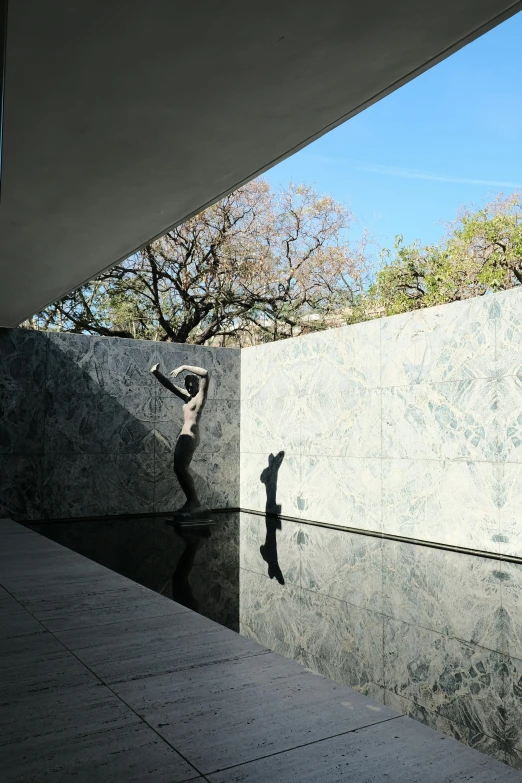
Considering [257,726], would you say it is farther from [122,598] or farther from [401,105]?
[401,105]

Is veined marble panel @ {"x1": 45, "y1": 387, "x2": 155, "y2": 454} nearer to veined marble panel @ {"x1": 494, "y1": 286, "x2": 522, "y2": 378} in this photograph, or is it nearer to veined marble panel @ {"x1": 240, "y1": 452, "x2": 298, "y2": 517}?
veined marble panel @ {"x1": 240, "y1": 452, "x2": 298, "y2": 517}

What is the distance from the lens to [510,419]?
6.68m

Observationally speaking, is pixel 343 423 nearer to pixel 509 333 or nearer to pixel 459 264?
pixel 509 333

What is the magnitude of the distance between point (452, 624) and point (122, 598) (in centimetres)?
212

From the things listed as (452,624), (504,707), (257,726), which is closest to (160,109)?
(257,726)

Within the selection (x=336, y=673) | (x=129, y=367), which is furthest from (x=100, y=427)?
(x=336, y=673)

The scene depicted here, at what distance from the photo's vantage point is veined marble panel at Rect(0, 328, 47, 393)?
30.4 feet

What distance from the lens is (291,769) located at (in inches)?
88.0

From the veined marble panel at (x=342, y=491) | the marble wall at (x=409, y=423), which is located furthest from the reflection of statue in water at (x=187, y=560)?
the marble wall at (x=409, y=423)

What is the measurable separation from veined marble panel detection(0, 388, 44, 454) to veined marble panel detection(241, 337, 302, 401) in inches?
122

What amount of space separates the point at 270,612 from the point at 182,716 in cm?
203

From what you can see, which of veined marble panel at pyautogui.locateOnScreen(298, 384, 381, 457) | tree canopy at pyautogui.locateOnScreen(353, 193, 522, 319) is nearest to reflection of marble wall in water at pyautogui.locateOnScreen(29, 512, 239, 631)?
veined marble panel at pyautogui.locateOnScreen(298, 384, 381, 457)

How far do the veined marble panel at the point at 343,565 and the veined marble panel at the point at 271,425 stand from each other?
5.14ft

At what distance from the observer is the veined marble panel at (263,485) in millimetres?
9508
